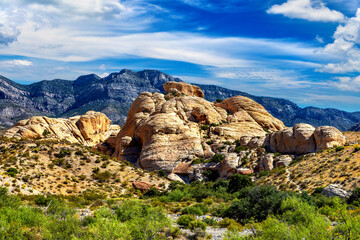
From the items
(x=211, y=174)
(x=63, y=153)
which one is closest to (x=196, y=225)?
(x=63, y=153)

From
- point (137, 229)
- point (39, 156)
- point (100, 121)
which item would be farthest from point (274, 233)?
point (100, 121)

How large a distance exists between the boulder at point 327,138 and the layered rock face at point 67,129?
188 feet

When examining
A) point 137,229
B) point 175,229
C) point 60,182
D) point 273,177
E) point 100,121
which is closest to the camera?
point 137,229

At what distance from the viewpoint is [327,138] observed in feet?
143

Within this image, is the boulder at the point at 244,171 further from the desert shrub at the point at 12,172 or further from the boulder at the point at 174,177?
the desert shrub at the point at 12,172

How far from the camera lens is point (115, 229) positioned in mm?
12891

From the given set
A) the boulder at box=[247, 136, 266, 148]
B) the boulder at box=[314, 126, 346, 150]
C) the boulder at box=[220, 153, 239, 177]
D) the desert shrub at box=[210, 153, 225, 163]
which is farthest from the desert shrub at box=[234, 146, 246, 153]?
the boulder at box=[314, 126, 346, 150]

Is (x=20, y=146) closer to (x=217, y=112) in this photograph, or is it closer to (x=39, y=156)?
(x=39, y=156)

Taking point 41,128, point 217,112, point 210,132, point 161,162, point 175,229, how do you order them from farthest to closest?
point 217,112, point 41,128, point 210,132, point 161,162, point 175,229

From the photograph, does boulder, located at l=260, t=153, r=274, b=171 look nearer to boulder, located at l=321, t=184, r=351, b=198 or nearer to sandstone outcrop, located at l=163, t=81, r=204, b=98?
boulder, located at l=321, t=184, r=351, b=198

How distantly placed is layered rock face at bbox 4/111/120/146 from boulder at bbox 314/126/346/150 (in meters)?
57.4

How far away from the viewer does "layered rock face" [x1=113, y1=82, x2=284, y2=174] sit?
2148 inches

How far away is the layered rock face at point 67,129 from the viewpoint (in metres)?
63.8

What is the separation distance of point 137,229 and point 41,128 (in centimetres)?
6239
